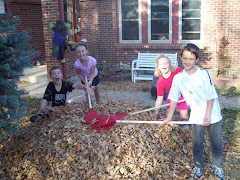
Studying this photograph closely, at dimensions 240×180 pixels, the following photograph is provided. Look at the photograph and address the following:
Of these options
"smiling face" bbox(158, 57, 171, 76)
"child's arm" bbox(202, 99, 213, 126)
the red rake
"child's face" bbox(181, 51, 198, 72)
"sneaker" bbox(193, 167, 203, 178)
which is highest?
"child's face" bbox(181, 51, 198, 72)

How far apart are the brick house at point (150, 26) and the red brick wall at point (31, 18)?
0.14m

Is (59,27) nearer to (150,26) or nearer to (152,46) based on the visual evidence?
(152,46)

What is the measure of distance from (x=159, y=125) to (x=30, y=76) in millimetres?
6312

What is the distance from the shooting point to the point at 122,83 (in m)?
Result: 9.22

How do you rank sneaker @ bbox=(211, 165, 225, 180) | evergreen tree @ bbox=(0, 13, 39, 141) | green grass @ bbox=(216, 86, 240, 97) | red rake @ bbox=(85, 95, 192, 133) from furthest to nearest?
green grass @ bbox=(216, 86, 240, 97) → red rake @ bbox=(85, 95, 192, 133) → sneaker @ bbox=(211, 165, 225, 180) → evergreen tree @ bbox=(0, 13, 39, 141)

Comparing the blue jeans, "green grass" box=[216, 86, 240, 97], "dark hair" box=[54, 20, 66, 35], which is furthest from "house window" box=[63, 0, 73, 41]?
the blue jeans

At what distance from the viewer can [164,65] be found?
4652mm

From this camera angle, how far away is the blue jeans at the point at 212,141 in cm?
348

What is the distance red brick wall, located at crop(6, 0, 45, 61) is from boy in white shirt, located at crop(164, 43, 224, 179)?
33.1 ft

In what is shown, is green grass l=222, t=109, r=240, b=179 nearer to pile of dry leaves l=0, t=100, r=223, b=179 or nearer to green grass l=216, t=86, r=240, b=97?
pile of dry leaves l=0, t=100, r=223, b=179

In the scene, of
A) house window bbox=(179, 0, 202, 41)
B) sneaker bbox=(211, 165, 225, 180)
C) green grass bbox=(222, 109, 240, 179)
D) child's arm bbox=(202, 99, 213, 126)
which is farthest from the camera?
house window bbox=(179, 0, 202, 41)

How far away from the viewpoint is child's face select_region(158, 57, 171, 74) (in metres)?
4.65

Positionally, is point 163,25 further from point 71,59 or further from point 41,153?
point 41,153

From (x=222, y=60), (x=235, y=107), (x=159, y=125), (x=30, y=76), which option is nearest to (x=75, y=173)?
(x=159, y=125)
